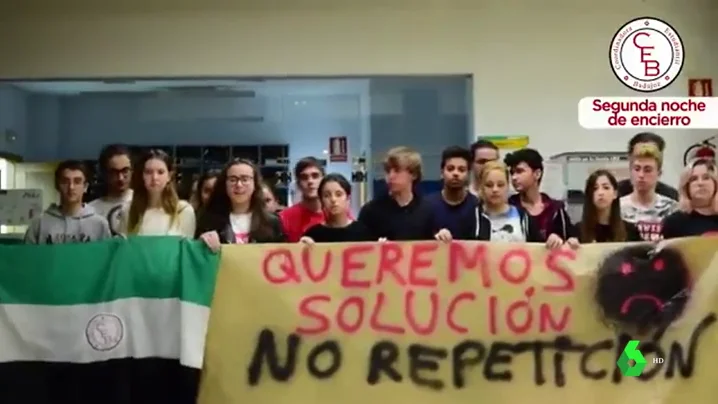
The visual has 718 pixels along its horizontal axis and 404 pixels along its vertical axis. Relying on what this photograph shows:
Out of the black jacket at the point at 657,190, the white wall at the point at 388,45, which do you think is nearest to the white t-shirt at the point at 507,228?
the black jacket at the point at 657,190

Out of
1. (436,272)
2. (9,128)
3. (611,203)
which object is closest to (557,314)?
(436,272)

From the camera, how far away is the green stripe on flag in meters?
3.52

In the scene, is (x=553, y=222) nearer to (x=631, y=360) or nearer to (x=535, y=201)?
(x=535, y=201)

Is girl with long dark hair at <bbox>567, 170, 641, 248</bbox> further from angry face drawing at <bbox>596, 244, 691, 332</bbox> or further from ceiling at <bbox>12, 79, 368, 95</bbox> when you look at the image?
ceiling at <bbox>12, 79, 368, 95</bbox>

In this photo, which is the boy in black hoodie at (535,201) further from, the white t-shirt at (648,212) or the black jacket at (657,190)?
the black jacket at (657,190)

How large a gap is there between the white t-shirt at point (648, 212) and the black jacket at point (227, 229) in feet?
5.12

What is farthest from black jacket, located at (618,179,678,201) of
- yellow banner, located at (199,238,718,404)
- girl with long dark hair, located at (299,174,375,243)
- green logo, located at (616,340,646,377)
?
girl with long dark hair, located at (299,174,375,243)

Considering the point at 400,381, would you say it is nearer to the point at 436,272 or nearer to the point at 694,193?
the point at 436,272

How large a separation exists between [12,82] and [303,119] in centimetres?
250

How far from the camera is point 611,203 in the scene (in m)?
3.91

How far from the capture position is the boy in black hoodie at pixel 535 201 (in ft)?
12.7

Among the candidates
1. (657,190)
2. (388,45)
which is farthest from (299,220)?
(388,45)

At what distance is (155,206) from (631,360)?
6.62 ft

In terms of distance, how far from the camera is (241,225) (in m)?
3.69
